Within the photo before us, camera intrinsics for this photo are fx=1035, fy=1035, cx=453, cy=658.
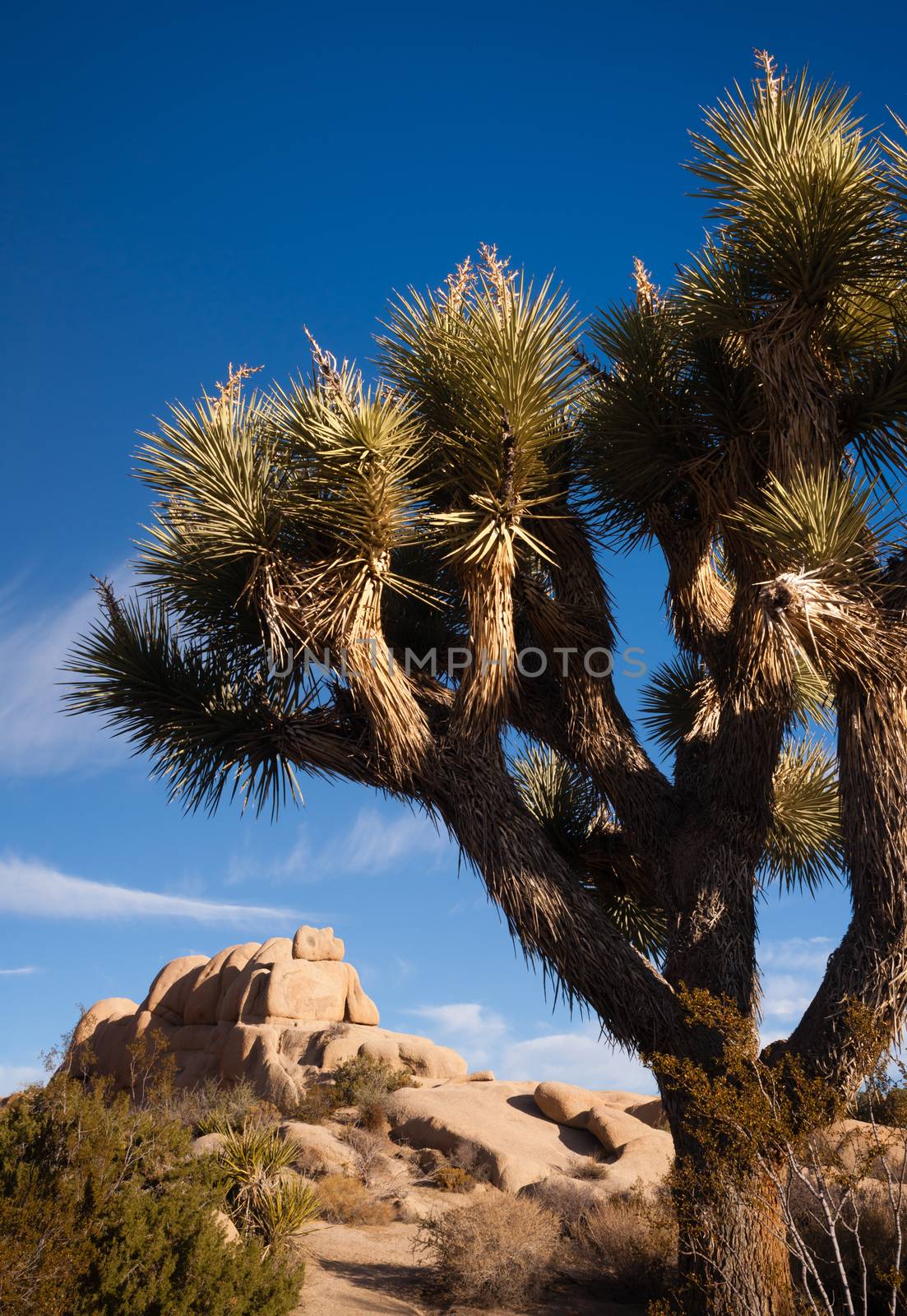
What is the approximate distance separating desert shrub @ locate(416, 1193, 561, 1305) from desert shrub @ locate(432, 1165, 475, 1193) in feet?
11.7

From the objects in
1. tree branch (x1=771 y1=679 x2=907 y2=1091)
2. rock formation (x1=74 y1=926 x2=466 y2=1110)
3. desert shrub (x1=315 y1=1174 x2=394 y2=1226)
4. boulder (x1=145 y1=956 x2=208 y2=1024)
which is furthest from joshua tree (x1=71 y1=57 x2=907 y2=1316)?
boulder (x1=145 y1=956 x2=208 y2=1024)

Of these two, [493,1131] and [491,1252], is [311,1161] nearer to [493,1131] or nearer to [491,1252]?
[493,1131]

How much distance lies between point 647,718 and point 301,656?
4789mm

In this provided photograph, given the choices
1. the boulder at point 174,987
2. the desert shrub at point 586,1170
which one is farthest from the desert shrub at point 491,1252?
the boulder at point 174,987

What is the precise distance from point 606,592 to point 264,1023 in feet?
53.9

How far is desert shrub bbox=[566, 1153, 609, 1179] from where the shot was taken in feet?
46.8

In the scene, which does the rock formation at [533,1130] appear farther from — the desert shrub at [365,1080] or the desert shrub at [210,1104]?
the desert shrub at [210,1104]

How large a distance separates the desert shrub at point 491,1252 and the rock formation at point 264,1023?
864 centimetres

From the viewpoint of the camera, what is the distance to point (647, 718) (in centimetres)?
1166

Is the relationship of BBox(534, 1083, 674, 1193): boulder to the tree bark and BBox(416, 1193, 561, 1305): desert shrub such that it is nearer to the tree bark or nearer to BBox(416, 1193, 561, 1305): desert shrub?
BBox(416, 1193, 561, 1305): desert shrub

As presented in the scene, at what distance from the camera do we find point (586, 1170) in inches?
570

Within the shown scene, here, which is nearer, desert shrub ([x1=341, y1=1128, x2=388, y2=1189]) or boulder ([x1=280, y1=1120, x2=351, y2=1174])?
boulder ([x1=280, y1=1120, x2=351, y2=1174])

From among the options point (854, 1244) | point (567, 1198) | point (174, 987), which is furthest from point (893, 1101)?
point (174, 987)

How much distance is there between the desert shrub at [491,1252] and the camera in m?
8.32
